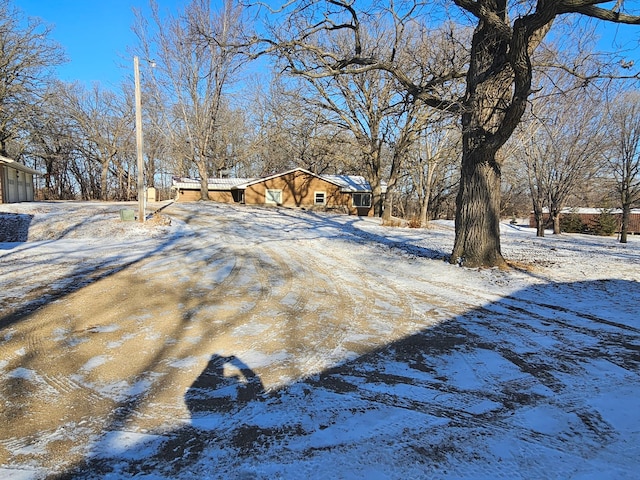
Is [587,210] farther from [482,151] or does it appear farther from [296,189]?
[482,151]

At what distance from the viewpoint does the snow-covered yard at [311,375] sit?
2.16m

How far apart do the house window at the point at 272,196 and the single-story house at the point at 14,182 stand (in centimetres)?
1602

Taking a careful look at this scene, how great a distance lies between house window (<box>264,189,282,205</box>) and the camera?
2964 centimetres

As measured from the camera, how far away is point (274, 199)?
29.7m

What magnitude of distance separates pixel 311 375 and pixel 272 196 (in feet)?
89.6

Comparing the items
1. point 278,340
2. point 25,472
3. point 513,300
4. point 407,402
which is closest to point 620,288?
point 513,300

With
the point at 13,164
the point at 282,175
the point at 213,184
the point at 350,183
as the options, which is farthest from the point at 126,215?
the point at 213,184

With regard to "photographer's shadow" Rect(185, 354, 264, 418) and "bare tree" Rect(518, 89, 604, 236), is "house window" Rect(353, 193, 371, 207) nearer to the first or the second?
"bare tree" Rect(518, 89, 604, 236)

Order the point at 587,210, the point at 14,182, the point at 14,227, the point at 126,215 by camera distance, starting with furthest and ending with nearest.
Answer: the point at 587,210 < the point at 14,182 < the point at 126,215 < the point at 14,227

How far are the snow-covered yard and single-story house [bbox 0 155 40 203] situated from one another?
16.7m

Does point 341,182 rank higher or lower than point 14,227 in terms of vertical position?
higher

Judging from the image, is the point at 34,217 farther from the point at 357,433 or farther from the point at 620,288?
the point at 620,288

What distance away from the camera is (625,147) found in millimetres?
19141

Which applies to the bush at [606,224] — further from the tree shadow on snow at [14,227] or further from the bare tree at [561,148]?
the tree shadow on snow at [14,227]
